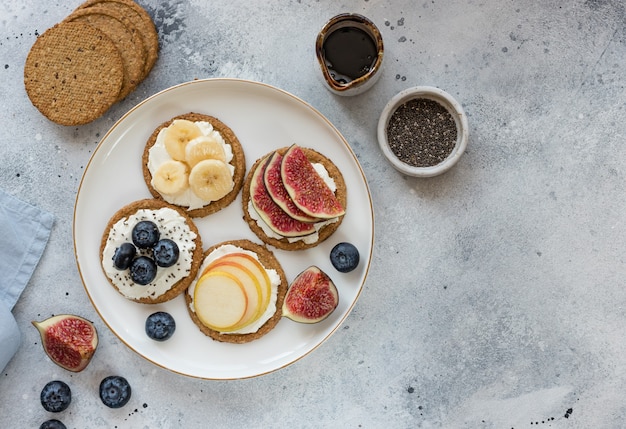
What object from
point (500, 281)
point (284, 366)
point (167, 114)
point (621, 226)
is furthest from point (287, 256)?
point (621, 226)

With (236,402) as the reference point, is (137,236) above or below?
above

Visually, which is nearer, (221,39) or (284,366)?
(284,366)

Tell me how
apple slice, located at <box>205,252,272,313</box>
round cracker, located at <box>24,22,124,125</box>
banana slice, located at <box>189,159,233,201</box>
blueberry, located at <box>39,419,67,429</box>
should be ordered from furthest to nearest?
blueberry, located at <box>39,419,67,429</box>
round cracker, located at <box>24,22,124,125</box>
apple slice, located at <box>205,252,272,313</box>
banana slice, located at <box>189,159,233,201</box>

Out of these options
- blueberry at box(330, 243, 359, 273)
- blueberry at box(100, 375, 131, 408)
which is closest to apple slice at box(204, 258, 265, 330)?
blueberry at box(330, 243, 359, 273)

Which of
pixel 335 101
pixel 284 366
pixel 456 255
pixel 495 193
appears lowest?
pixel 284 366

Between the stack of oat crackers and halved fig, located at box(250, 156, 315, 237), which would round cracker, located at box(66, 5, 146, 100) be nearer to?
the stack of oat crackers

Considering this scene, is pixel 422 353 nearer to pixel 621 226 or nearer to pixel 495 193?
pixel 495 193
